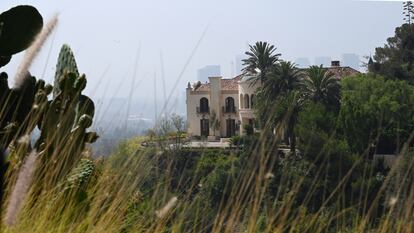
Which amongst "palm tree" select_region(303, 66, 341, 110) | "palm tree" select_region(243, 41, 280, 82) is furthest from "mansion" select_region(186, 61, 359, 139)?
"palm tree" select_region(303, 66, 341, 110)

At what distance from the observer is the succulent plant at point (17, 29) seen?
138cm

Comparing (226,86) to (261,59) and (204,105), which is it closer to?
(204,105)

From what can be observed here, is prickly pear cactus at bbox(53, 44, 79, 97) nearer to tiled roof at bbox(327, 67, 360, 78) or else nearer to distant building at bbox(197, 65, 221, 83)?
distant building at bbox(197, 65, 221, 83)

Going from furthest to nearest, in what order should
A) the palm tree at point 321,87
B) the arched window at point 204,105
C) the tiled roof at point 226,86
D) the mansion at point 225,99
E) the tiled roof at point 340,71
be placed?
the tiled roof at point 226,86 < the arched window at point 204,105 < the mansion at point 225,99 < the tiled roof at point 340,71 < the palm tree at point 321,87

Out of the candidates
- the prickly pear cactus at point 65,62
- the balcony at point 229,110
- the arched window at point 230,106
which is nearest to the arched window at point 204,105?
the balcony at point 229,110

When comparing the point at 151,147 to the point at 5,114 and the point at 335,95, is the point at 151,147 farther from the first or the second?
the point at 335,95

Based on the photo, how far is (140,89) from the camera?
1.53 meters

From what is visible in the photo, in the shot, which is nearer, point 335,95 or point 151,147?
point 151,147

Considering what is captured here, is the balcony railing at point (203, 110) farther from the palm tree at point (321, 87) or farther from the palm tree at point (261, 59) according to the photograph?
the palm tree at point (321, 87)

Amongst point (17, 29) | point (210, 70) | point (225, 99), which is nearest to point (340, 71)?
point (225, 99)

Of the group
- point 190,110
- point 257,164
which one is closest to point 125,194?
point 257,164

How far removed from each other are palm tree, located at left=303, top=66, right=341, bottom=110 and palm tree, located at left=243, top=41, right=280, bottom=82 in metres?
2.38

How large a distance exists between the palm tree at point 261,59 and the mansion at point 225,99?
1.99 feet

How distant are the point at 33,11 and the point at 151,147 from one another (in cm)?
39
